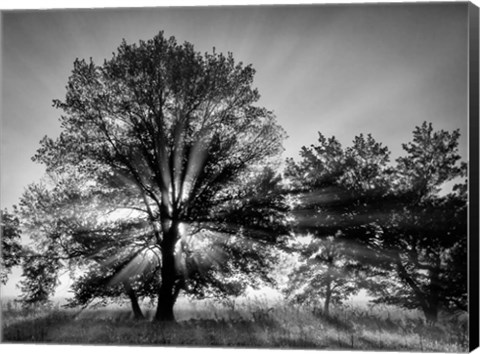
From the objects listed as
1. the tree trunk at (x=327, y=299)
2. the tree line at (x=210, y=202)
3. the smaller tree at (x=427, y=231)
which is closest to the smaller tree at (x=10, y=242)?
the tree line at (x=210, y=202)

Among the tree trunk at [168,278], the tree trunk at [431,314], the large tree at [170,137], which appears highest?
the large tree at [170,137]

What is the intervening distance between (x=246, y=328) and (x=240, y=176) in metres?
2.64

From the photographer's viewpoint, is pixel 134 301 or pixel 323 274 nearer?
pixel 323 274

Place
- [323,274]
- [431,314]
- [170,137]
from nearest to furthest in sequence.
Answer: [431,314]
[323,274]
[170,137]

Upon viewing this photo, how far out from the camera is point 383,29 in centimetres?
1047

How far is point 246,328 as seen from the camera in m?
10.6

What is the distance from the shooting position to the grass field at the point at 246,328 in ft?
33.0

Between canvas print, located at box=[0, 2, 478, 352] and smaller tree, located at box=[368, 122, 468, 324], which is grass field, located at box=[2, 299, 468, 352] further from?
smaller tree, located at box=[368, 122, 468, 324]

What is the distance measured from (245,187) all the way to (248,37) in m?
2.59

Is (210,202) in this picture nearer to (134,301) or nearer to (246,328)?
(134,301)

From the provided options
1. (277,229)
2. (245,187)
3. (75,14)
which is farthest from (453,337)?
(75,14)

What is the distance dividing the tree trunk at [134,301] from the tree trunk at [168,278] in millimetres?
308

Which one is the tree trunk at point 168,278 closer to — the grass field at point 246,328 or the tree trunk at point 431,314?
the grass field at point 246,328

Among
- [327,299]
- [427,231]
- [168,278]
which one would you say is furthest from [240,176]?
[427,231]
